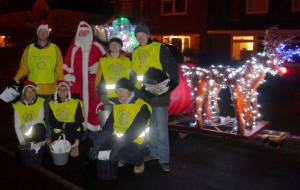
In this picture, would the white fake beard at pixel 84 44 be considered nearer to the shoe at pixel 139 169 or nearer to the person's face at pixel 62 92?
the person's face at pixel 62 92

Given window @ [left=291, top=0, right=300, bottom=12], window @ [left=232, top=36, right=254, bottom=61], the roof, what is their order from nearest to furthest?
window @ [left=291, top=0, right=300, bottom=12], window @ [left=232, top=36, right=254, bottom=61], the roof

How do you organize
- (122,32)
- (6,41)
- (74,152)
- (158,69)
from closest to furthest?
1. (158,69)
2. (74,152)
3. (122,32)
4. (6,41)

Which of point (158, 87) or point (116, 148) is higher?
point (158, 87)

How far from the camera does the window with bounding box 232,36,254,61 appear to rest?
23883 millimetres

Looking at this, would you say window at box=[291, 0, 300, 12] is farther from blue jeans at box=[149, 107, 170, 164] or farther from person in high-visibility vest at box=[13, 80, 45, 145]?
person in high-visibility vest at box=[13, 80, 45, 145]

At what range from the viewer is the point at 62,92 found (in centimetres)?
643

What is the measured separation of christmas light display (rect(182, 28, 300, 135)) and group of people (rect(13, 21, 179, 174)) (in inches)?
56.7

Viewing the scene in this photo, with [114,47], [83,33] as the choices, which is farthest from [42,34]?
[114,47]

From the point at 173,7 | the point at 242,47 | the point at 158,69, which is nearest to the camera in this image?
the point at 158,69

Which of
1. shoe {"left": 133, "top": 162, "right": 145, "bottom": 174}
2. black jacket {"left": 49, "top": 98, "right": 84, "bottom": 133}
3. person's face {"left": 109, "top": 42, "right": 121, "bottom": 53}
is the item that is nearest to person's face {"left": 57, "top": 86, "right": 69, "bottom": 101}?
black jacket {"left": 49, "top": 98, "right": 84, "bottom": 133}

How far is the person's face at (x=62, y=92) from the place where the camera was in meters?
6.41

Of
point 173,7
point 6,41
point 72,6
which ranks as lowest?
point 6,41

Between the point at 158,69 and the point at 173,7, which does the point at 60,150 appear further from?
the point at 173,7

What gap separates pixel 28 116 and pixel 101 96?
3.79ft
